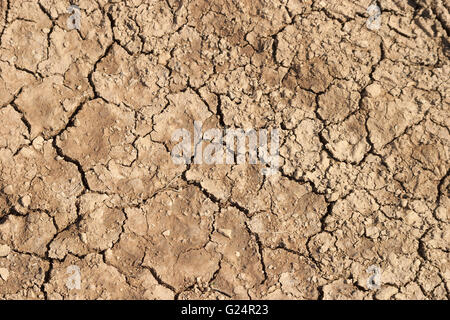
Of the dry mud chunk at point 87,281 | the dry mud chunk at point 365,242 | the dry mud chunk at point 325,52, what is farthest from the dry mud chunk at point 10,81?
the dry mud chunk at point 365,242

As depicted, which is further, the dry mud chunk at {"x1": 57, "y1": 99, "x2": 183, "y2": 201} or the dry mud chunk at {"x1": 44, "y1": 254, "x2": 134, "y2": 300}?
the dry mud chunk at {"x1": 57, "y1": 99, "x2": 183, "y2": 201}

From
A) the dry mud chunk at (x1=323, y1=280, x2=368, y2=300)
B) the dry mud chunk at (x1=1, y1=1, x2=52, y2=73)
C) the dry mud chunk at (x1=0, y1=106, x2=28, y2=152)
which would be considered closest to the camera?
the dry mud chunk at (x1=323, y1=280, x2=368, y2=300)

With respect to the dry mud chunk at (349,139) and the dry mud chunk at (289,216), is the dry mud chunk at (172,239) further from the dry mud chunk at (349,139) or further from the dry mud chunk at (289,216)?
the dry mud chunk at (349,139)

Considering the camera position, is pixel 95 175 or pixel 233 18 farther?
pixel 233 18

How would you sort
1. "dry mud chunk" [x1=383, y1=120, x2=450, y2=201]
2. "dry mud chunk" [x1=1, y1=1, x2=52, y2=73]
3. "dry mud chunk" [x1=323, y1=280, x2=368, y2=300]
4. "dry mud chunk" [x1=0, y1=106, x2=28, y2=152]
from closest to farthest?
"dry mud chunk" [x1=323, y1=280, x2=368, y2=300] < "dry mud chunk" [x1=383, y1=120, x2=450, y2=201] < "dry mud chunk" [x1=0, y1=106, x2=28, y2=152] < "dry mud chunk" [x1=1, y1=1, x2=52, y2=73]

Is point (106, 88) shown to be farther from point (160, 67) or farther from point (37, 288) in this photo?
point (37, 288)

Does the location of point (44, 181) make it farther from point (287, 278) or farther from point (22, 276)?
point (287, 278)

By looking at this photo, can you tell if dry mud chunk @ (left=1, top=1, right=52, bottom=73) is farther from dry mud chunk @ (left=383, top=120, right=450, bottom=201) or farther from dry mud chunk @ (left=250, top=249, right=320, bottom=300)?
dry mud chunk @ (left=383, top=120, right=450, bottom=201)

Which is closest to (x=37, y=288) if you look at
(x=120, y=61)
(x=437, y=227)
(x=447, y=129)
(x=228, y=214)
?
(x=228, y=214)

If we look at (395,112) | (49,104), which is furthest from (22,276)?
(395,112)

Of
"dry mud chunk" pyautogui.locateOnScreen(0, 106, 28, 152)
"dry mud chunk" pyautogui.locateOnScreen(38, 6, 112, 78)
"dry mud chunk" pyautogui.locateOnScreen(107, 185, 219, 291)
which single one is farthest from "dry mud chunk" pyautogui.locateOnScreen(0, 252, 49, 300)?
"dry mud chunk" pyautogui.locateOnScreen(38, 6, 112, 78)
